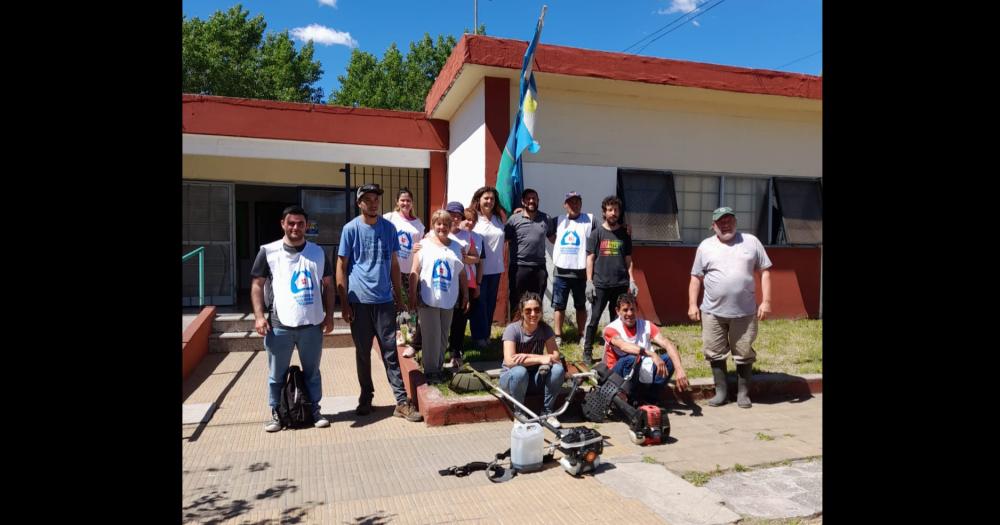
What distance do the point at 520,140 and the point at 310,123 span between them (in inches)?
152

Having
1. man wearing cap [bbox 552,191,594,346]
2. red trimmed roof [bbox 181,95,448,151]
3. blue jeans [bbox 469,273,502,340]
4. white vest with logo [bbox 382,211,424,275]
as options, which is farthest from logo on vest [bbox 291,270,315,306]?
red trimmed roof [bbox 181,95,448,151]

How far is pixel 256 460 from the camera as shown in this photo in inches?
166

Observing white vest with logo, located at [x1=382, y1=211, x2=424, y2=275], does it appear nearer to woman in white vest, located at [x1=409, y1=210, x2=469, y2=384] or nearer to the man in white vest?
woman in white vest, located at [x1=409, y1=210, x2=469, y2=384]

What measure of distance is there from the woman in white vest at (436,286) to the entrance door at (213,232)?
5874 mm

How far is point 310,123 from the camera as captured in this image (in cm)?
928

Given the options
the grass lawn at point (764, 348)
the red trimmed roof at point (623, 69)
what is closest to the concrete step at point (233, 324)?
the grass lawn at point (764, 348)

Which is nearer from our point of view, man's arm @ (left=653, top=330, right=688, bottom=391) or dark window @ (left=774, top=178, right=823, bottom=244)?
man's arm @ (left=653, top=330, right=688, bottom=391)

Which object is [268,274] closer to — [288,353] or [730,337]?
[288,353]

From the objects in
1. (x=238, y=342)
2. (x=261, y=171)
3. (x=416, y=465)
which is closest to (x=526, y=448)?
(x=416, y=465)

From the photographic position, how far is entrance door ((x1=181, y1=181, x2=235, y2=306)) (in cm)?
988

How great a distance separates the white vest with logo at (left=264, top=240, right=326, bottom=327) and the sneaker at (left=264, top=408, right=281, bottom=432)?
765 millimetres

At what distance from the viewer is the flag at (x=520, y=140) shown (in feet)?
23.0
